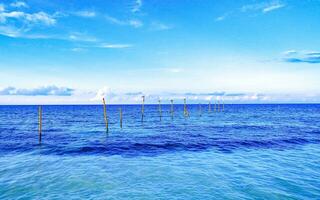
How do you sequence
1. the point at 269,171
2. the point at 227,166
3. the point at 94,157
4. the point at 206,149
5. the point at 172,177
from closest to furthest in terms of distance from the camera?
the point at 172,177
the point at 269,171
the point at 227,166
the point at 94,157
the point at 206,149

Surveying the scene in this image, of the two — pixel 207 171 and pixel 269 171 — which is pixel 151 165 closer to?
pixel 207 171

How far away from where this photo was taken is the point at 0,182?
16484 millimetres

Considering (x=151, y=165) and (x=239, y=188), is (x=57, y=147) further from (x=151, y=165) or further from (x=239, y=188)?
(x=239, y=188)

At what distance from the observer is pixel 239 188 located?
15.1 metres

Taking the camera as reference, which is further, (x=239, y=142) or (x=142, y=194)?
(x=239, y=142)

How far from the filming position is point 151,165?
67.4 feet

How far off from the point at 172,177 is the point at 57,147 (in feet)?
60.3

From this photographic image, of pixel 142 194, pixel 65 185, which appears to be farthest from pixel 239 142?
pixel 65 185

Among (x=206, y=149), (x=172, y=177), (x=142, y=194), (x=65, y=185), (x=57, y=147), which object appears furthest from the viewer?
(x=57, y=147)

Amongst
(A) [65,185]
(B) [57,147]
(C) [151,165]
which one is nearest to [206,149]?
(C) [151,165]

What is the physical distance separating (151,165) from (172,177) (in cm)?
368

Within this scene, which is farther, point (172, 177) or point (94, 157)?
point (94, 157)

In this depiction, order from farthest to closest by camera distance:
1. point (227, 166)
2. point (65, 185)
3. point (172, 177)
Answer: point (227, 166), point (172, 177), point (65, 185)

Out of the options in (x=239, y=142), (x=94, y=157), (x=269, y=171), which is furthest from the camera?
(x=239, y=142)
